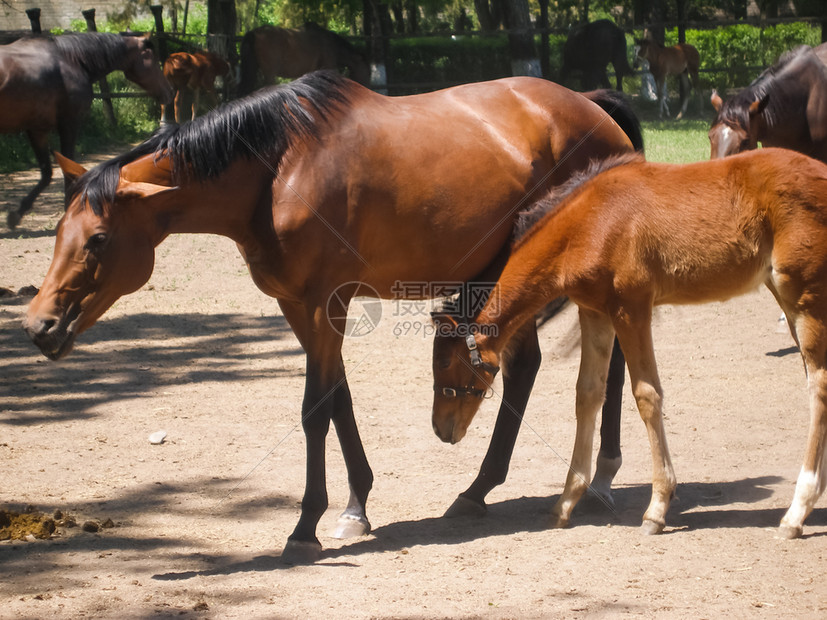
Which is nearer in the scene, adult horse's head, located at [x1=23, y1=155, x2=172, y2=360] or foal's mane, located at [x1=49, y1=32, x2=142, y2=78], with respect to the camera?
adult horse's head, located at [x1=23, y1=155, x2=172, y2=360]

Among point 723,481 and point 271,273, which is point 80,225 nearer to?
point 271,273

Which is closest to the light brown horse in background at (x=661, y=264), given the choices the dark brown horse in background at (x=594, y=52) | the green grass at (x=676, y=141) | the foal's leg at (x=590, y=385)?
the foal's leg at (x=590, y=385)

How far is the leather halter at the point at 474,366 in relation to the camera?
4.10m

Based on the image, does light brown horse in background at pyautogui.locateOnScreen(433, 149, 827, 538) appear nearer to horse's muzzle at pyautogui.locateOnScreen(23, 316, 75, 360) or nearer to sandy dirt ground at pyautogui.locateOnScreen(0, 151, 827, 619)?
sandy dirt ground at pyautogui.locateOnScreen(0, 151, 827, 619)

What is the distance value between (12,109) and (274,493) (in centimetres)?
792

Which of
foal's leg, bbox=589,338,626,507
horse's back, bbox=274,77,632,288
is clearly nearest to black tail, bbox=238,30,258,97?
horse's back, bbox=274,77,632,288

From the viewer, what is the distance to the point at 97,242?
3.76 metres

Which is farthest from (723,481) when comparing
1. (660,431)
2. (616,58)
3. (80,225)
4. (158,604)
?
(616,58)

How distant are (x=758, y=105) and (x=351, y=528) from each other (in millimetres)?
4942

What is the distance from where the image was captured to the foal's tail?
528 centimetres

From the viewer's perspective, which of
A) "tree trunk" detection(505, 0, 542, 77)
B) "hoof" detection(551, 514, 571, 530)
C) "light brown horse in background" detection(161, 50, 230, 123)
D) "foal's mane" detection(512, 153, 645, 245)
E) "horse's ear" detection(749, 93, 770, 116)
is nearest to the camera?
"foal's mane" detection(512, 153, 645, 245)

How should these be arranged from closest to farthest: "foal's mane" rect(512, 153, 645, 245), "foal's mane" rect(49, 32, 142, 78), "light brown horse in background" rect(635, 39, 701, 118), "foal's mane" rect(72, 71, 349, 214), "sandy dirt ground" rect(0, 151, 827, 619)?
"sandy dirt ground" rect(0, 151, 827, 619), "foal's mane" rect(72, 71, 349, 214), "foal's mane" rect(512, 153, 645, 245), "foal's mane" rect(49, 32, 142, 78), "light brown horse in background" rect(635, 39, 701, 118)

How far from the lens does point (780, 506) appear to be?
4.38 metres

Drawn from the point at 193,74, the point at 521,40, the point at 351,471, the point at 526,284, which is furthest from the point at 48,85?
the point at 521,40
